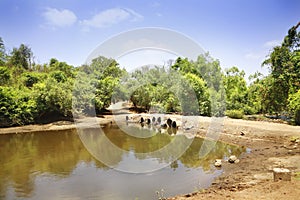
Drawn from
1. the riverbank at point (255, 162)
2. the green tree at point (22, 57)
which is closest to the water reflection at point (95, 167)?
the riverbank at point (255, 162)

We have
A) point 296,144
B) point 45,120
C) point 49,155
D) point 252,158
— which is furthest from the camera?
point 45,120

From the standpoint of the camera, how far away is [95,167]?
545 inches

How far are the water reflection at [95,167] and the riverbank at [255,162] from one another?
1061 mm

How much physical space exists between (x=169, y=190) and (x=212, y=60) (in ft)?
106

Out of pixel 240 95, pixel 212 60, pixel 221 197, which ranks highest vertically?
pixel 212 60

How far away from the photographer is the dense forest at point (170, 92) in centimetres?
2366

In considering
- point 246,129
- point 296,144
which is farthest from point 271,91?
point 296,144

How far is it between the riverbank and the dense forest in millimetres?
3195

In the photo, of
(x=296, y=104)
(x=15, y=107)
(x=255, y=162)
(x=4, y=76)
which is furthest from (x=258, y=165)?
(x=4, y=76)

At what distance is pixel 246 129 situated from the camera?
20.3 metres

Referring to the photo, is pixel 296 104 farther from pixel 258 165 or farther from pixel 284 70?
pixel 258 165

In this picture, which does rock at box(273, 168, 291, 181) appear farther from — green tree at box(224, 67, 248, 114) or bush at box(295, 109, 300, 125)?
green tree at box(224, 67, 248, 114)

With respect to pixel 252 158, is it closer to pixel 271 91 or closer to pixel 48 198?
pixel 48 198

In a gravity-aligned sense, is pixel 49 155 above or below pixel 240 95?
below
